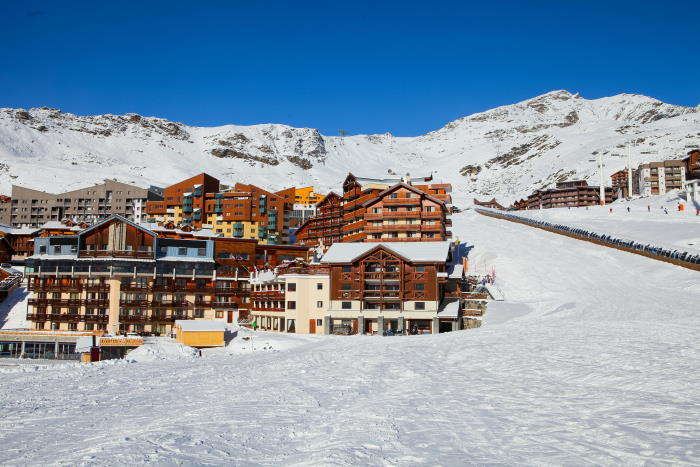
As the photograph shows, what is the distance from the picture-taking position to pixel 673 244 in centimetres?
6994

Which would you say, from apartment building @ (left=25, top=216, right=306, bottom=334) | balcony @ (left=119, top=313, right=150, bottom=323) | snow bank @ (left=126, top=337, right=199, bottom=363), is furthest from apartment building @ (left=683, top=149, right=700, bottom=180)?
snow bank @ (left=126, top=337, right=199, bottom=363)

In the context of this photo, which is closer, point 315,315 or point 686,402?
point 686,402

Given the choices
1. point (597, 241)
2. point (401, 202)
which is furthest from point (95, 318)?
point (597, 241)

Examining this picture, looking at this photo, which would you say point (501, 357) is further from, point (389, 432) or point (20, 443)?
A: point (20, 443)

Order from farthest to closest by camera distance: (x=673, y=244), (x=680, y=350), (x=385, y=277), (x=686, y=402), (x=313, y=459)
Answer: (x=673, y=244) < (x=385, y=277) < (x=680, y=350) < (x=686, y=402) < (x=313, y=459)

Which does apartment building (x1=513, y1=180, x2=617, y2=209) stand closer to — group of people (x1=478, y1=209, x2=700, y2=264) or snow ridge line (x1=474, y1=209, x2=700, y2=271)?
snow ridge line (x1=474, y1=209, x2=700, y2=271)

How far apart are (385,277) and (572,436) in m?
42.8

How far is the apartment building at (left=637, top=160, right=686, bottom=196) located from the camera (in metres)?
146

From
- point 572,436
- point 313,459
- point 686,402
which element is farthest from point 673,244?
point 313,459

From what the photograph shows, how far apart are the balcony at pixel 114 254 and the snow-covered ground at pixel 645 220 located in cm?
5733

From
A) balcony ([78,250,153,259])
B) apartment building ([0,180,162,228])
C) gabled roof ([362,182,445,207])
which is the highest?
apartment building ([0,180,162,228])

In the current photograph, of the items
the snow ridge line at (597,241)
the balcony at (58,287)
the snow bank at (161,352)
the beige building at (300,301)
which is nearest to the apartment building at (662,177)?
the snow ridge line at (597,241)

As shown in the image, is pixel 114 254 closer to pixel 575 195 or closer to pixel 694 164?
pixel 694 164

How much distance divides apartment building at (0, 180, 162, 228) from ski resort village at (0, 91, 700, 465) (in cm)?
3860
